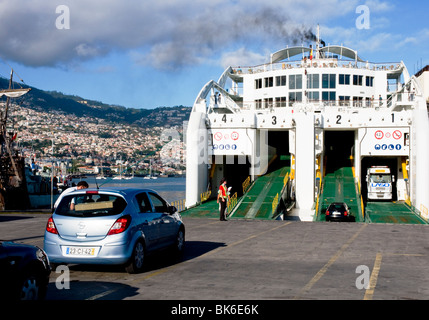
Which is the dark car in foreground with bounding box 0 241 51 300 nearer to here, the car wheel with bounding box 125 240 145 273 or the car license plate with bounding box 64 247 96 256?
the car license plate with bounding box 64 247 96 256

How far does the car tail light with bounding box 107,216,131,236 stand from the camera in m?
8.98

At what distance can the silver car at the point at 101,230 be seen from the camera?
8.95 m

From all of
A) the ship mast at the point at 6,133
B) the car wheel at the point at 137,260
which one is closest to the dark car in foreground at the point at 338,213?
the car wheel at the point at 137,260

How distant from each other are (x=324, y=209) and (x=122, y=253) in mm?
21750

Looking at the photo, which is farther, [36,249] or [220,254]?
[220,254]

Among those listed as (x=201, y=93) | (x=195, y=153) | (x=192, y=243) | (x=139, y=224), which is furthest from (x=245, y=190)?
(x=139, y=224)

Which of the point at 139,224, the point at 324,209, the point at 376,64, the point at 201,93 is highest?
the point at 376,64

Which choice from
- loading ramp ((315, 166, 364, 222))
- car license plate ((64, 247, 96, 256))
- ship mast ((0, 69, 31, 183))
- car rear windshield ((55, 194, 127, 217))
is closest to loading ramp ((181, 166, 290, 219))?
loading ramp ((315, 166, 364, 222))

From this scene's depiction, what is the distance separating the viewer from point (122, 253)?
8.94 meters

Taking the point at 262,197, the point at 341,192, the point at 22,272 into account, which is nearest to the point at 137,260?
the point at 22,272

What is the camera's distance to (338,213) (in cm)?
2664

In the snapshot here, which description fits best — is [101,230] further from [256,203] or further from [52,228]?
[256,203]

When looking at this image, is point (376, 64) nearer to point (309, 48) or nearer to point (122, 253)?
point (309, 48)
